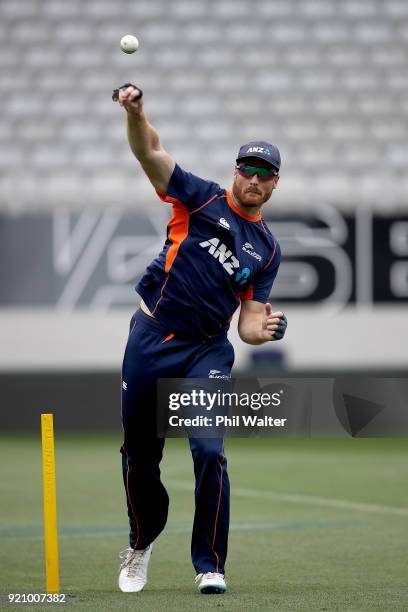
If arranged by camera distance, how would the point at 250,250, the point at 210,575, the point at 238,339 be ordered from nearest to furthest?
1. the point at 210,575
2. the point at 250,250
3. the point at 238,339

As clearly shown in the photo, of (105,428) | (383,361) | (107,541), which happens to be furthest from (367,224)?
(107,541)

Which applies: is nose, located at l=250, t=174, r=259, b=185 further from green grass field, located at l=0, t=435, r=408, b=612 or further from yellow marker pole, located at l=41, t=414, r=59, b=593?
green grass field, located at l=0, t=435, r=408, b=612

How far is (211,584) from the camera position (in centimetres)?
512

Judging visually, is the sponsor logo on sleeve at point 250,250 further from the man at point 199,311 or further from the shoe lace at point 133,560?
the shoe lace at point 133,560

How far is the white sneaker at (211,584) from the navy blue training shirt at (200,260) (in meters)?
1.09

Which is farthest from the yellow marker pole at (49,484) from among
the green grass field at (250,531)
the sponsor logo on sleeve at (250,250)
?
the sponsor logo on sleeve at (250,250)

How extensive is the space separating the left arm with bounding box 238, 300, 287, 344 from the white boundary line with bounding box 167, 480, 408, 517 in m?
3.22

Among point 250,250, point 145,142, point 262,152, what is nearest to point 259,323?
point 250,250

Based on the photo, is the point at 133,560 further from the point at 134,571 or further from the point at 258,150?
the point at 258,150

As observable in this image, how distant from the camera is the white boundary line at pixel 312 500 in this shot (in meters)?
8.51

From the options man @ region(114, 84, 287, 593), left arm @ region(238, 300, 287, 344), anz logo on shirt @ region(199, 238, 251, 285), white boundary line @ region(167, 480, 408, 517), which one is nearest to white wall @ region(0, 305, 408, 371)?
white boundary line @ region(167, 480, 408, 517)

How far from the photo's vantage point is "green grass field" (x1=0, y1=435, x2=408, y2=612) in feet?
16.8

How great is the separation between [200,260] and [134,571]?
1.49 metres

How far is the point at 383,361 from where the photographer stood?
52.0ft
